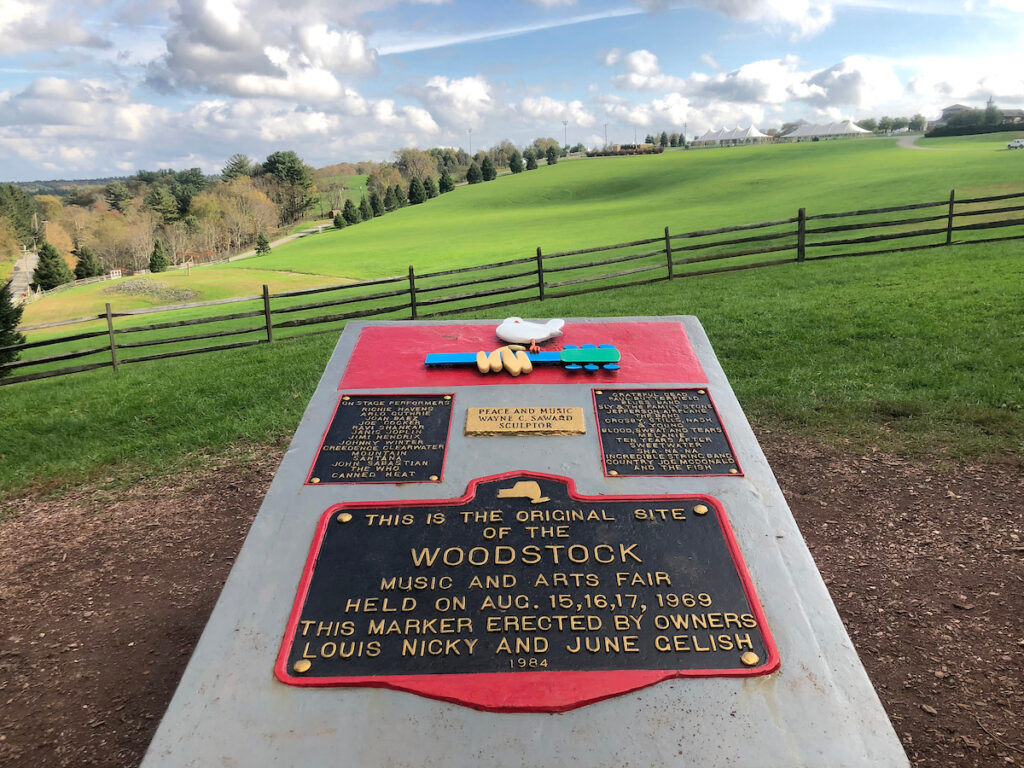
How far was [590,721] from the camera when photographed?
→ 2645 mm

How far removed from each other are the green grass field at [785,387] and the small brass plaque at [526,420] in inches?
194

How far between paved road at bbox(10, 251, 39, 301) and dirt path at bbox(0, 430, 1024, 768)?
182ft

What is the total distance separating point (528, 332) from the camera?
4508mm

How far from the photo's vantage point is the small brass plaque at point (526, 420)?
3799mm

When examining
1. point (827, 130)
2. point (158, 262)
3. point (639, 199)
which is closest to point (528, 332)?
point (639, 199)

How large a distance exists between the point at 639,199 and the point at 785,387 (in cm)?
4921

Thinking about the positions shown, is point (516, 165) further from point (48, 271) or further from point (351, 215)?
point (48, 271)

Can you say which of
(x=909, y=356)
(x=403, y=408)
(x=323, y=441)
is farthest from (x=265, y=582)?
(x=909, y=356)

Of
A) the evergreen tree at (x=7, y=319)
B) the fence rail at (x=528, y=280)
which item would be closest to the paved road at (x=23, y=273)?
the fence rail at (x=528, y=280)

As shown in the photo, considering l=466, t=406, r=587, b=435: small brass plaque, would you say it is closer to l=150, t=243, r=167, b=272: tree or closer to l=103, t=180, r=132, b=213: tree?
l=150, t=243, r=167, b=272: tree

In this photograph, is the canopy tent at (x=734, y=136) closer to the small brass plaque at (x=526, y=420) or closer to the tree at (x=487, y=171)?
the tree at (x=487, y=171)

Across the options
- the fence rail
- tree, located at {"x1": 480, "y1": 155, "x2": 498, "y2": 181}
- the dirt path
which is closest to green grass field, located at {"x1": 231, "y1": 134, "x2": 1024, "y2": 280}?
the fence rail

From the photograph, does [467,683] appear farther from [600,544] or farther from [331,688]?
[600,544]

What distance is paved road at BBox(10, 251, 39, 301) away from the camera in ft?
180
